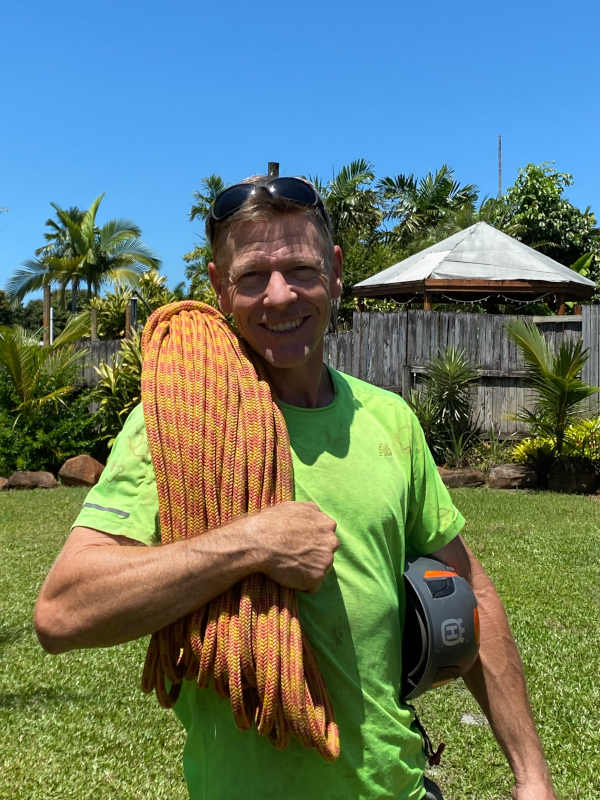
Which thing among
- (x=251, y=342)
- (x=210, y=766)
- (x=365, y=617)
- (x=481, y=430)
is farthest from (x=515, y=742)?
(x=481, y=430)

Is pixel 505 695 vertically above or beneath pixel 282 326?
beneath

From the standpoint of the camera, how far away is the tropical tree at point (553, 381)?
37.4 ft

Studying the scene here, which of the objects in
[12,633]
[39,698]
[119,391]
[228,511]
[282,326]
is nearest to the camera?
[228,511]

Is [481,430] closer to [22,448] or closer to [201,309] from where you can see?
[22,448]

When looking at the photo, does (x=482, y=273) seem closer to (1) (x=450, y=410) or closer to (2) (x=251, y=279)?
(1) (x=450, y=410)

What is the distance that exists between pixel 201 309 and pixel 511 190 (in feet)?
96.8

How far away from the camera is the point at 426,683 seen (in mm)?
1724

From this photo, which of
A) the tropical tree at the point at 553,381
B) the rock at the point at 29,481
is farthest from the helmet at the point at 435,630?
the rock at the point at 29,481

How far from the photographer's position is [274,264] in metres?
1.72

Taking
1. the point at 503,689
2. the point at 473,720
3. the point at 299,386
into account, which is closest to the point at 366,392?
the point at 299,386

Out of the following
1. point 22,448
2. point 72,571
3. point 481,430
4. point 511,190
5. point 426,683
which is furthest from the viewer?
point 511,190

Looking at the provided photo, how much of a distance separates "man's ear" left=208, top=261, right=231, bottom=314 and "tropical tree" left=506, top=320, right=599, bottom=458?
10.2m

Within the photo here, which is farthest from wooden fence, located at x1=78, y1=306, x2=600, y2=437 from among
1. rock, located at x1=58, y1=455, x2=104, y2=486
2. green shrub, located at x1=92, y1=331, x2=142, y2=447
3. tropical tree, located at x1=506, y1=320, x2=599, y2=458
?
rock, located at x1=58, y1=455, x2=104, y2=486

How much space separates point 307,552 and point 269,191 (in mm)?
740
